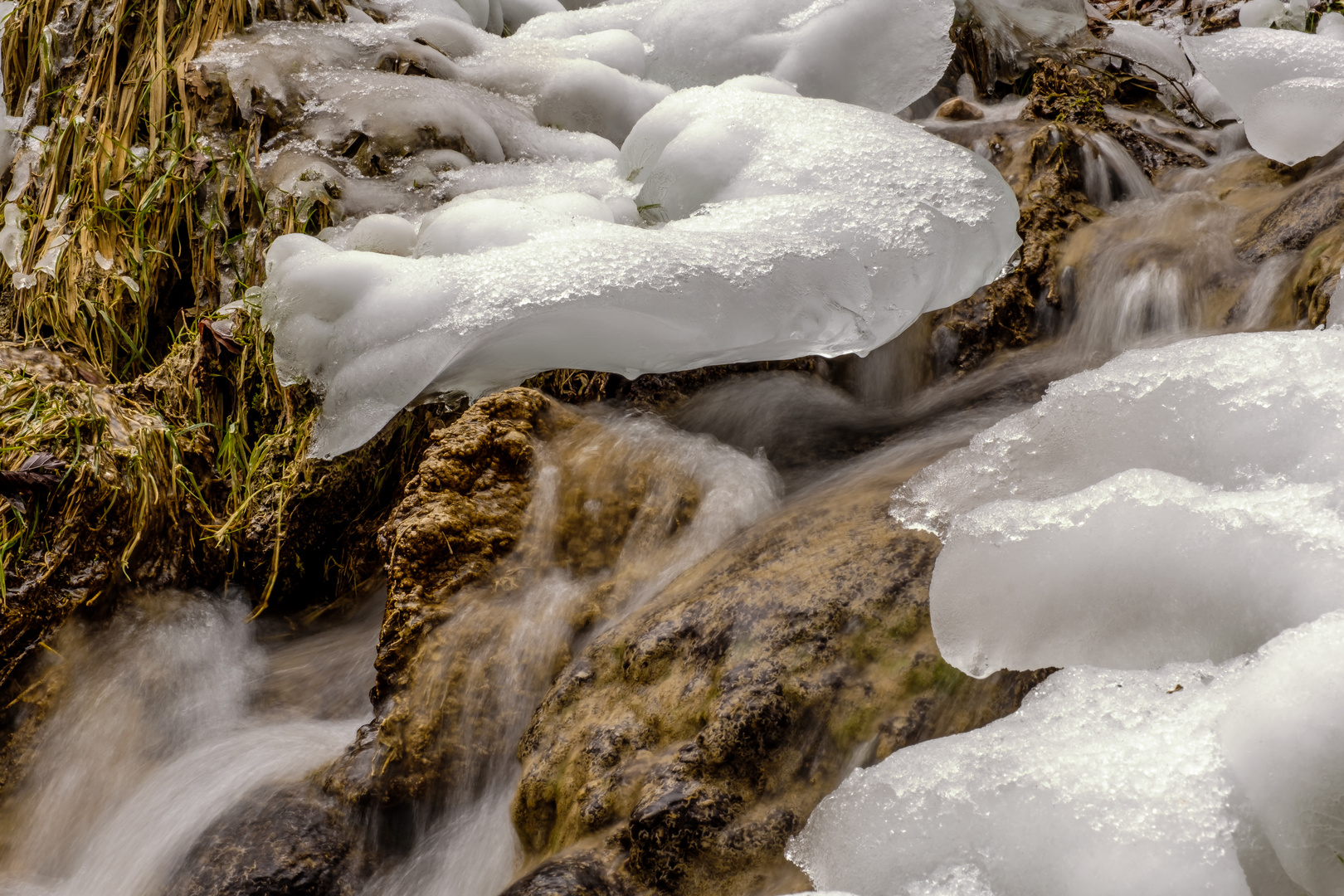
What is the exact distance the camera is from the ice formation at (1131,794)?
937 mm

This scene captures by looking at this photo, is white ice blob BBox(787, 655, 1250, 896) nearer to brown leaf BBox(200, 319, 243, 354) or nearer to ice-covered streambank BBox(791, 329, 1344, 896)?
ice-covered streambank BBox(791, 329, 1344, 896)

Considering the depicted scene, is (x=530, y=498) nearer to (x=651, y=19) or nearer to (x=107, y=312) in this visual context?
(x=107, y=312)

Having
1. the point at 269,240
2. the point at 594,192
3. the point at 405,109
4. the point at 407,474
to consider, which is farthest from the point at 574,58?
the point at 407,474

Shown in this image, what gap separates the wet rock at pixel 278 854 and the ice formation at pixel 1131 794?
1026 millimetres

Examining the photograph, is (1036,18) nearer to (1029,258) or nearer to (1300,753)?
(1029,258)

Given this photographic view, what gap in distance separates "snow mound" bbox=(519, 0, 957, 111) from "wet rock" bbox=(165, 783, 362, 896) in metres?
2.67

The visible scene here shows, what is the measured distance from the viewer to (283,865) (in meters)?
1.73

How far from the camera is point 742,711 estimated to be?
1449mm

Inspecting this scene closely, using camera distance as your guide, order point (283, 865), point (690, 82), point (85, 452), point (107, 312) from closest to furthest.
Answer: point (283, 865)
point (85, 452)
point (107, 312)
point (690, 82)

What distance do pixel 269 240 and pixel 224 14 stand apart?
Answer: 35.5 inches

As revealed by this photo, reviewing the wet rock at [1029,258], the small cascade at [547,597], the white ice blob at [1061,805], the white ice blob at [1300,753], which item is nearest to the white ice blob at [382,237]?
the small cascade at [547,597]

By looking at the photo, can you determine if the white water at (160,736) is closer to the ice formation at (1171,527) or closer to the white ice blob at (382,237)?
the white ice blob at (382,237)

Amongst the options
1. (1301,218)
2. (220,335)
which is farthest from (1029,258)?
(220,335)

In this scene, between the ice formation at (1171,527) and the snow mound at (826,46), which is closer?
the ice formation at (1171,527)
